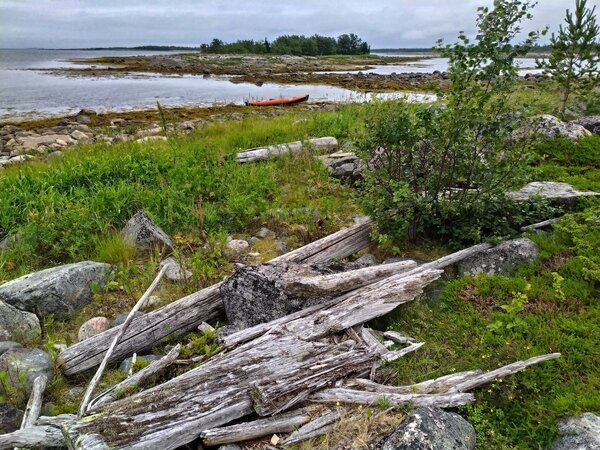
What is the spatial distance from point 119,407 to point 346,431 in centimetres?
159

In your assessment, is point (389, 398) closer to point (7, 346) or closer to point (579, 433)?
point (579, 433)

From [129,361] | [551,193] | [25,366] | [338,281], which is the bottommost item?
[129,361]

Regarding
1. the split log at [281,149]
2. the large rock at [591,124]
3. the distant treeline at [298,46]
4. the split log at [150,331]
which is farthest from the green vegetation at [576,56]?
the distant treeline at [298,46]

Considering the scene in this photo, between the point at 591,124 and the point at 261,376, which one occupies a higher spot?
the point at 591,124

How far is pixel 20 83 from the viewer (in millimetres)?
39250

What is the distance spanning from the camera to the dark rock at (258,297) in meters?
4.23

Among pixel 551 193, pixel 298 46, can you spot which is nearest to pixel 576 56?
pixel 551 193

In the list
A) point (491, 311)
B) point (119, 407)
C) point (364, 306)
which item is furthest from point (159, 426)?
point (491, 311)

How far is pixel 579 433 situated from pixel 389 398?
131 centimetres

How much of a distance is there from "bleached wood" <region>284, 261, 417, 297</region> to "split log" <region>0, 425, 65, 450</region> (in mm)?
2093

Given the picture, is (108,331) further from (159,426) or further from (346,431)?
(346,431)

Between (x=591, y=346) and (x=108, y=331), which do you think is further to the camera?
(x=108, y=331)

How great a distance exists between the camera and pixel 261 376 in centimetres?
336

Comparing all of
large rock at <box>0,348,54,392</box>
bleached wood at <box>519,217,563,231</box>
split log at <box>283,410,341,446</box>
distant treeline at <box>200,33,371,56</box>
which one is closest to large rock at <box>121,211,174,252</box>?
large rock at <box>0,348,54,392</box>
